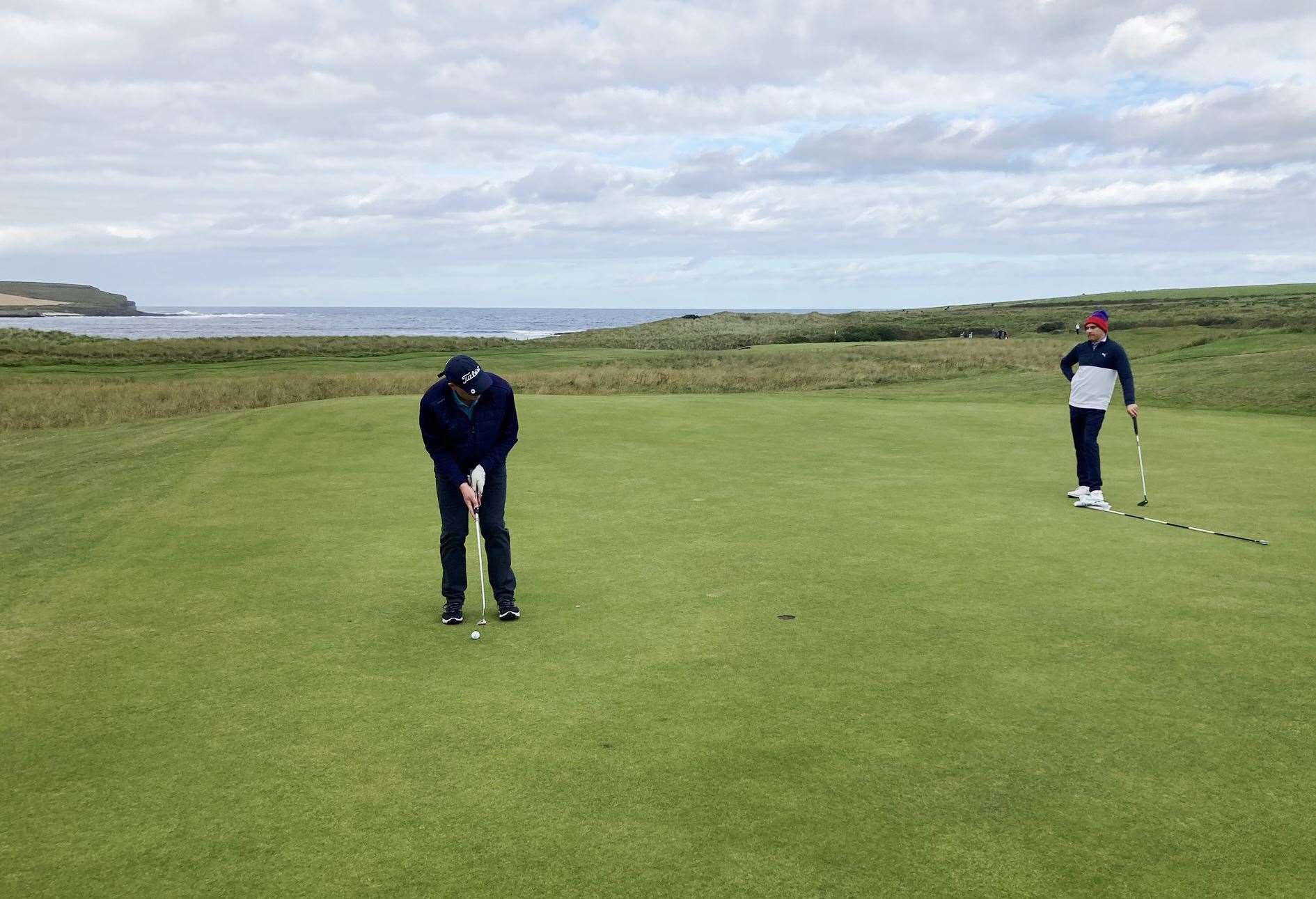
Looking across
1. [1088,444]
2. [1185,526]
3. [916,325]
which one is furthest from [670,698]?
[916,325]

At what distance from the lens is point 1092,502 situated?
1070 centimetres

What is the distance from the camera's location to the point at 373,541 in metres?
9.40

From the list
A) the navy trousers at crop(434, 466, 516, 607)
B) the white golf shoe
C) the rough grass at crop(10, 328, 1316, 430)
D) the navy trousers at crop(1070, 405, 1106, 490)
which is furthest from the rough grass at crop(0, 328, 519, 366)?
the white golf shoe

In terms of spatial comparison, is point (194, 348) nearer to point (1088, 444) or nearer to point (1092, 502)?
point (1088, 444)

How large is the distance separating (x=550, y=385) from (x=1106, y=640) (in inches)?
1075

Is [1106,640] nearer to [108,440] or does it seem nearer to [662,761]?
[662,761]

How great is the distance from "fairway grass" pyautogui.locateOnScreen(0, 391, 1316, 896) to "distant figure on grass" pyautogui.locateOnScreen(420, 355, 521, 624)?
33 cm

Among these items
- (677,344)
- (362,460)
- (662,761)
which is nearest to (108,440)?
(362,460)

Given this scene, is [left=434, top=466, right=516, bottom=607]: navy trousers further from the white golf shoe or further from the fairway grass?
the white golf shoe

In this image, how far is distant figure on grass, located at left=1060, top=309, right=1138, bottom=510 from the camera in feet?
36.3

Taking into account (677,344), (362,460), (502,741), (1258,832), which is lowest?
(1258,832)

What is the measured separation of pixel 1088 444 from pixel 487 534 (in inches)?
275

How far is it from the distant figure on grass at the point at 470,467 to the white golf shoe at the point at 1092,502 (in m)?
6.51

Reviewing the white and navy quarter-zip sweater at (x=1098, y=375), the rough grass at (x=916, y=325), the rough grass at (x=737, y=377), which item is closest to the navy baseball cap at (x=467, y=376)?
the white and navy quarter-zip sweater at (x=1098, y=375)
